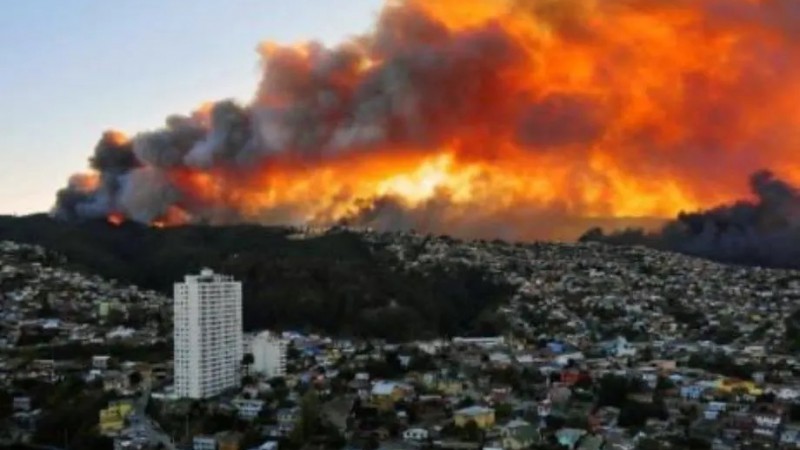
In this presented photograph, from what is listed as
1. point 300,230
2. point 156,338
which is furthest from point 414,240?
point 156,338

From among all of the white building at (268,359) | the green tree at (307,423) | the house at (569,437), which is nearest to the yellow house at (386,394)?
the green tree at (307,423)

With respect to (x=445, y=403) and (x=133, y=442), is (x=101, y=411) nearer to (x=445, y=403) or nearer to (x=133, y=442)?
(x=133, y=442)

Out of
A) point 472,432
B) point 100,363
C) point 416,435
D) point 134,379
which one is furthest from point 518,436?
point 100,363

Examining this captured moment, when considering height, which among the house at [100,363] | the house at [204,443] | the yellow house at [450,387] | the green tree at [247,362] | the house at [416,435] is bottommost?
the house at [204,443]

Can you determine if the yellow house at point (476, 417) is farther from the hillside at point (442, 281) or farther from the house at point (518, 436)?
the hillside at point (442, 281)

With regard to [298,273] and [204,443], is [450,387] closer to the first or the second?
[204,443]

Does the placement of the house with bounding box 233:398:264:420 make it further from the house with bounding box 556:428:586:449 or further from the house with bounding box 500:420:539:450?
the house with bounding box 556:428:586:449
